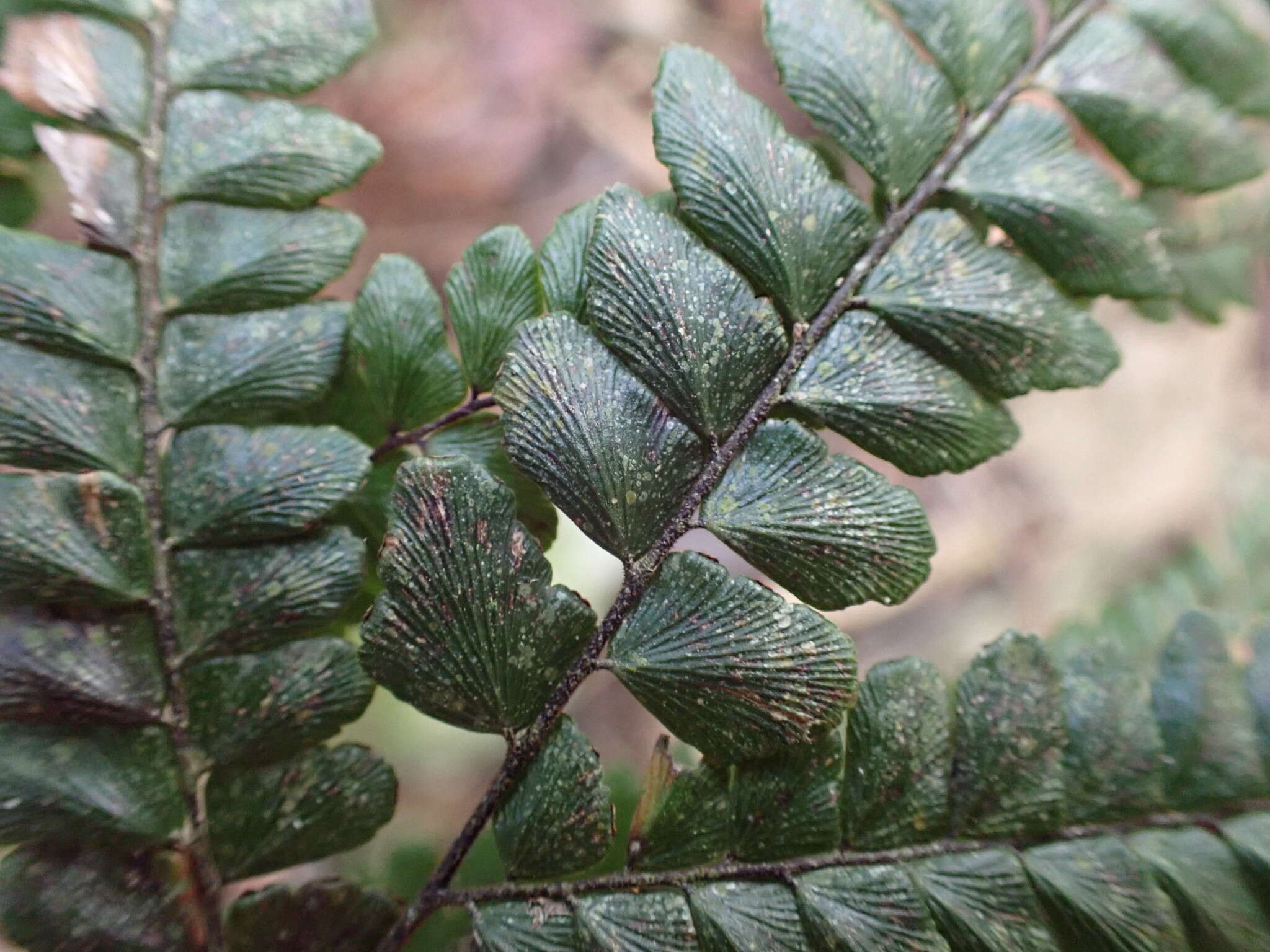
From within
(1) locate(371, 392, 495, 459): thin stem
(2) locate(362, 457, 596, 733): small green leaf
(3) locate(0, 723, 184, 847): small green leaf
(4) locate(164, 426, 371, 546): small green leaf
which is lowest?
(3) locate(0, 723, 184, 847): small green leaf

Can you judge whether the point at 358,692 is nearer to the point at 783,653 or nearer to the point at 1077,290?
the point at 783,653

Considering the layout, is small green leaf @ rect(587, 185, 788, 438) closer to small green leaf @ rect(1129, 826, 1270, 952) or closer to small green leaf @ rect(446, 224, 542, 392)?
small green leaf @ rect(446, 224, 542, 392)

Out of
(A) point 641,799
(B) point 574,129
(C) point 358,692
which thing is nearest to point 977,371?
(A) point 641,799

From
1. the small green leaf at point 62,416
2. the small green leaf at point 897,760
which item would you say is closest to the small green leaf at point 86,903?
the small green leaf at point 62,416

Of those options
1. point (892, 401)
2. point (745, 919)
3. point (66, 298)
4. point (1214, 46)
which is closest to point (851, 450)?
point (1214, 46)

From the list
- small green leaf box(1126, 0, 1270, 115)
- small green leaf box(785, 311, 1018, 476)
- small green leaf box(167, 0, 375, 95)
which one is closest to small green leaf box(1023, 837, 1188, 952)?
small green leaf box(785, 311, 1018, 476)
